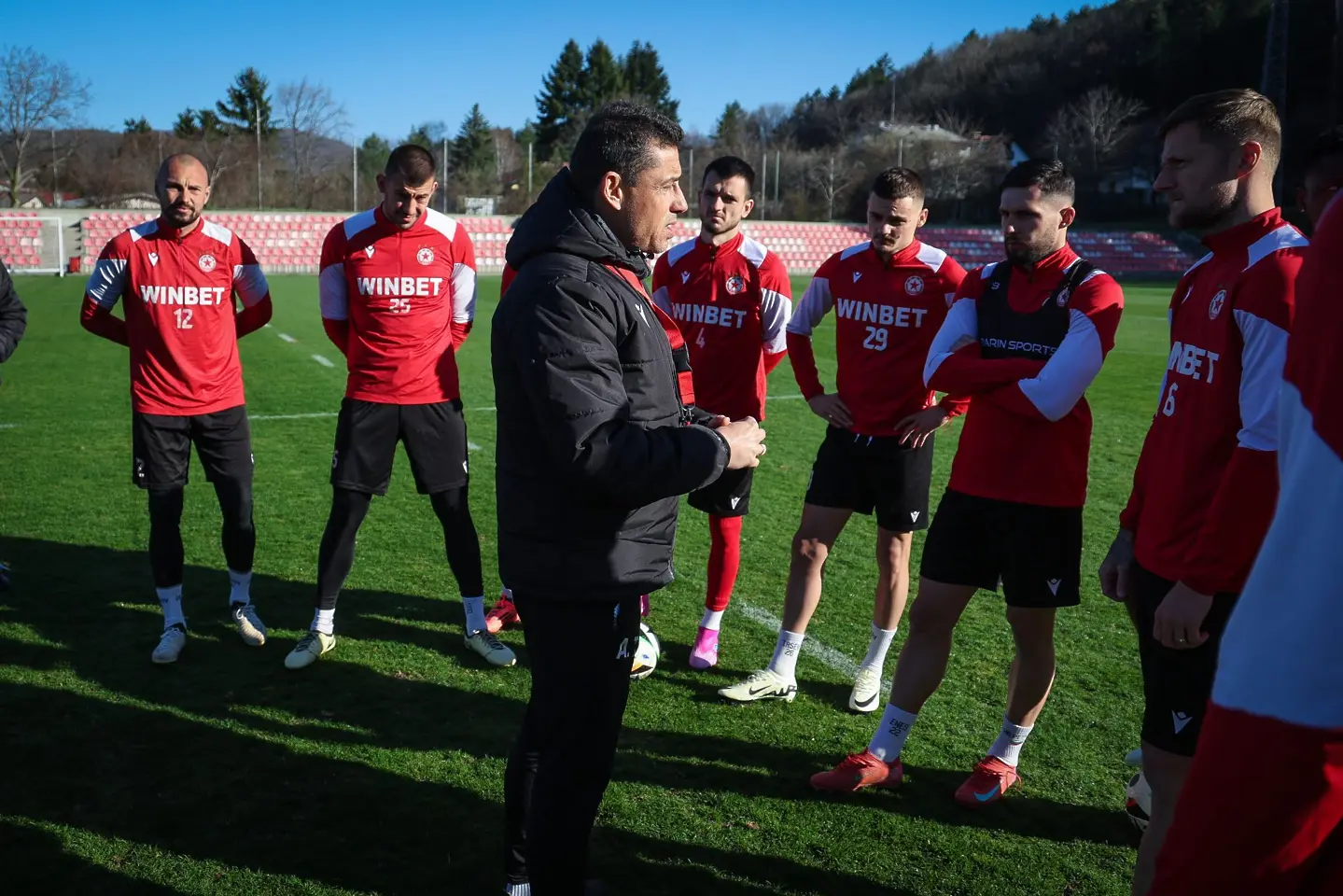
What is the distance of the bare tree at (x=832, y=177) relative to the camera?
188 feet

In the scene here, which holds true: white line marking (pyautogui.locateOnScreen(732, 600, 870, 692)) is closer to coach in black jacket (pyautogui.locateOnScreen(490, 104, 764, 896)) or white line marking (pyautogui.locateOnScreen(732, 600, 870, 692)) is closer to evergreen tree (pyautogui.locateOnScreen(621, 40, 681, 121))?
coach in black jacket (pyautogui.locateOnScreen(490, 104, 764, 896))

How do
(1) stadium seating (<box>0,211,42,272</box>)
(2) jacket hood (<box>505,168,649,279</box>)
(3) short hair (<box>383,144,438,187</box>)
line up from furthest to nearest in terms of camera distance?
1. (1) stadium seating (<box>0,211,42,272</box>)
2. (3) short hair (<box>383,144,438,187</box>)
3. (2) jacket hood (<box>505,168,649,279</box>)

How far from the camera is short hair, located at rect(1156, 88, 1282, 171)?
98.6 inches

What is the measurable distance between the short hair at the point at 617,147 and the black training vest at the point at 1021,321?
5.30 ft

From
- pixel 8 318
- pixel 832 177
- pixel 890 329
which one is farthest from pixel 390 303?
pixel 832 177

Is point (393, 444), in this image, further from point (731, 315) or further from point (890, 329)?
point (890, 329)

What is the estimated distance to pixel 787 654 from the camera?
14.8 ft

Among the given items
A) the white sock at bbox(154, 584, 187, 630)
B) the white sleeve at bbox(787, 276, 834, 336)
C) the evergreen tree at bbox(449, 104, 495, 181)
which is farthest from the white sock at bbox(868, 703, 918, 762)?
the evergreen tree at bbox(449, 104, 495, 181)

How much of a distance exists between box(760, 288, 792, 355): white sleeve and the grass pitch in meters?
1.56

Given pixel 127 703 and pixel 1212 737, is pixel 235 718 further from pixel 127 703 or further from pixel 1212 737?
pixel 1212 737

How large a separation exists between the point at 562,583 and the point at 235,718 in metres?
2.42

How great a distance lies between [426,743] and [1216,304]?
10.4 feet

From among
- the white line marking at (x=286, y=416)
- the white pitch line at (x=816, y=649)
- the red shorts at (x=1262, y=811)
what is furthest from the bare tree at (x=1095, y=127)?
the red shorts at (x=1262, y=811)

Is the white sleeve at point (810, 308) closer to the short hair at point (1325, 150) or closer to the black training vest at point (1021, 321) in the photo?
the black training vest at point (1021, 321)
